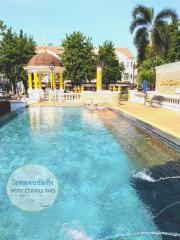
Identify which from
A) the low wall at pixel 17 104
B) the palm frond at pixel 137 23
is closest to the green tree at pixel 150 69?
the palm frond at pixel 137 23

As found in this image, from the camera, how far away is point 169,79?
72.8 ft

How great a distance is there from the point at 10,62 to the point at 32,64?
1499cm

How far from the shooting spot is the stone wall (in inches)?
→ 812

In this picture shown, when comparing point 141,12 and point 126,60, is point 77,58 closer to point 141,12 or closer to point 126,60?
point 141,12

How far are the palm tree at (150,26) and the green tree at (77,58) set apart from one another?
13.5 meters

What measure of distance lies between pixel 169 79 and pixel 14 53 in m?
30.7

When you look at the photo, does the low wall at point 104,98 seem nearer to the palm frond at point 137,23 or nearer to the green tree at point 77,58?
the palm frond at point 137,23

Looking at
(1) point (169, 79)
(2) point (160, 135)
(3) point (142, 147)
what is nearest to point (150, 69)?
(1) point (169, 79)

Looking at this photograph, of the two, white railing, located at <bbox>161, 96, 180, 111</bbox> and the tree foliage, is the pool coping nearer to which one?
white railing, located at <bbox>161, 96, 180, 111</bbox>

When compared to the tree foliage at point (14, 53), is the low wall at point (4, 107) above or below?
below

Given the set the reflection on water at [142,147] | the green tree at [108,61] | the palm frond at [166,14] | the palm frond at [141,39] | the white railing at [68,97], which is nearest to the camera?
the reflection on water at [142,147]

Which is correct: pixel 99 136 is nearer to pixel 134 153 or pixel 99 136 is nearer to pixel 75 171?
pixel 134 153

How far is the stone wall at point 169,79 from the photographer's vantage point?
67.7ft

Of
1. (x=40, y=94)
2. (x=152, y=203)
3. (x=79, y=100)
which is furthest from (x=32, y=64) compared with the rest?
(x=152, y=203)
